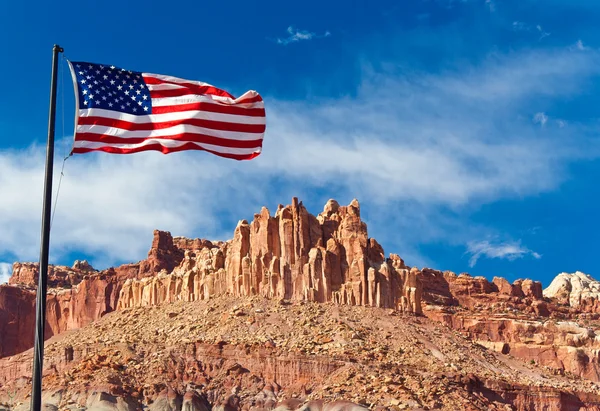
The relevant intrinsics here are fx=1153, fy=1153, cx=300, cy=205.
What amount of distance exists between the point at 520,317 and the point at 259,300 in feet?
180

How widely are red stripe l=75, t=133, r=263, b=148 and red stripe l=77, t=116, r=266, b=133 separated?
328 millimetres

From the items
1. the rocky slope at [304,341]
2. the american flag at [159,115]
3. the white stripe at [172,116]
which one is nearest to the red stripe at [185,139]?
the american flag at [159,115]

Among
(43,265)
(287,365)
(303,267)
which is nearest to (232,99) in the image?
Answer: (43,265)

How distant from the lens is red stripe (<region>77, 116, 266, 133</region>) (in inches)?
1332

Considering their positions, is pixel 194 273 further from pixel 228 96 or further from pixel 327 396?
pixel 228 96

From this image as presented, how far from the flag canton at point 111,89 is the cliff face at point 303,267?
109 metres

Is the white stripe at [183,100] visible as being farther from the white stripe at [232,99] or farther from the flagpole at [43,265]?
the flagpole at [43,265]

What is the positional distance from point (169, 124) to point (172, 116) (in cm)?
27

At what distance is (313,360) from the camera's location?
125000mm

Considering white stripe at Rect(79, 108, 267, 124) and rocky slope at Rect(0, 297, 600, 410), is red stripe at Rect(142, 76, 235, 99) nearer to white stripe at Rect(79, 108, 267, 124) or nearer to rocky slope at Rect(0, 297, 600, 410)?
white stripe at Rect(79, 108, 267, 124)

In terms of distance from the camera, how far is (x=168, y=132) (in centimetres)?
3581

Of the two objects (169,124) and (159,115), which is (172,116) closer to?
(169,124)

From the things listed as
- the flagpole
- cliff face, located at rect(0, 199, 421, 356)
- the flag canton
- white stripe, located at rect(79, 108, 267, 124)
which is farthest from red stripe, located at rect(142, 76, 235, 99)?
cliff face, located at rect(0, 199, 421, 356)

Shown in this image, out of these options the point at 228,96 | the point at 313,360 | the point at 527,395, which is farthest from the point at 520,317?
the point at 228,96
